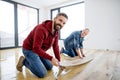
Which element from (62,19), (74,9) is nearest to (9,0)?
(74,9)

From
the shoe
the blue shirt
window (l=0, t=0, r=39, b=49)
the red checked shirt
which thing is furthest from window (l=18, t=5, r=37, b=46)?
the red checked shirt

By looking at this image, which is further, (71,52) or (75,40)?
(71,52)

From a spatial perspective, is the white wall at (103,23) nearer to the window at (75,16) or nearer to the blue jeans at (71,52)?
the window at (75,16)

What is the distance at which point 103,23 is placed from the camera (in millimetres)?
5078

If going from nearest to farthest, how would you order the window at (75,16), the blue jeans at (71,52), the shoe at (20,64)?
the shoe at (20,64)
the blue jeans at (71,52)
the window at (75,16)

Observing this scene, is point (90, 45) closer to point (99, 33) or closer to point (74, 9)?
point (99, 33)

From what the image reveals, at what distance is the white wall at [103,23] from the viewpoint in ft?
15.6

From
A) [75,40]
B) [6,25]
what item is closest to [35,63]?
[75,40]

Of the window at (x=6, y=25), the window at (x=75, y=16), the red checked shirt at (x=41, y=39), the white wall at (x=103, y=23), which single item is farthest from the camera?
the window at (x=75, y=16)

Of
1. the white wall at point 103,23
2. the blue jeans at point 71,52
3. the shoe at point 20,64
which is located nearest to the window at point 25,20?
the white wall at point 103,23

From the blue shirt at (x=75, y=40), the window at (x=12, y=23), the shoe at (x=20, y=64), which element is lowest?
the shoe at (x=20, y=64)

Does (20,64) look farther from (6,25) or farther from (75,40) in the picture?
(6,25)

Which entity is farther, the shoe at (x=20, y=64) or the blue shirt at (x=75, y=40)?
the blue shirt at (x=75, y=40)

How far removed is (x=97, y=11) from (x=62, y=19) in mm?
4073
